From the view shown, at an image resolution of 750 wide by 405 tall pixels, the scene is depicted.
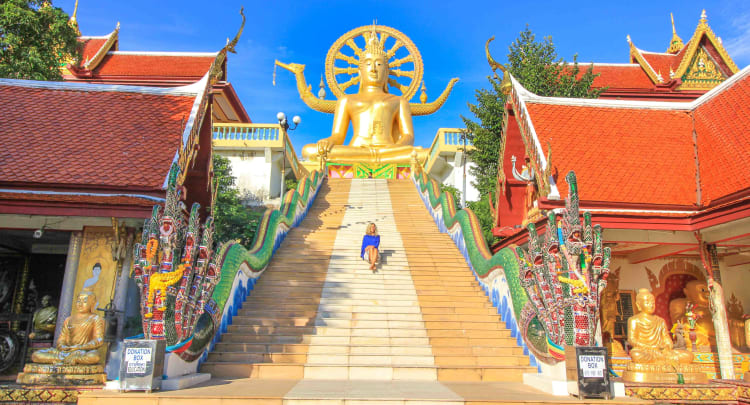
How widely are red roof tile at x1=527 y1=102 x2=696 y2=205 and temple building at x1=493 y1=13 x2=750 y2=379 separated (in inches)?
0.8

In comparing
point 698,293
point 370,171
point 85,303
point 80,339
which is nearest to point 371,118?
point 370,171

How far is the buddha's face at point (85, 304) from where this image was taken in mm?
6552

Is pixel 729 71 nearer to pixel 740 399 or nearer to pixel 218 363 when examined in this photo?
pixel 740 399

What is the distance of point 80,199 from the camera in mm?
7379

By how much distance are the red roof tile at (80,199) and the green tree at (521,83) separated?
9.05 m

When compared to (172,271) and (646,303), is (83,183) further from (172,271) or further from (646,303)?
(646,303)

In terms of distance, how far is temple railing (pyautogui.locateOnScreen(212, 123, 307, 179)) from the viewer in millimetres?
18156

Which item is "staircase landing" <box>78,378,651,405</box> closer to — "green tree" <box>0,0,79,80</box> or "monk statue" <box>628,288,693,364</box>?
"monk statue" <box>628,288,693,364</box>

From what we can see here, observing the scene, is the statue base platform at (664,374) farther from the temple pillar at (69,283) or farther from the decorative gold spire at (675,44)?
the decorative gold spire at (675,44)

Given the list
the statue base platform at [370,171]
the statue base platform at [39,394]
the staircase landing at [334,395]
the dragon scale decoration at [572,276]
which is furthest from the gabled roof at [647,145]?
the statue base platform at [370,171]

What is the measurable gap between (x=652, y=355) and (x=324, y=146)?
48.7ft

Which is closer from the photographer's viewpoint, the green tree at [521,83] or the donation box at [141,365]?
the donation box at [141,365]

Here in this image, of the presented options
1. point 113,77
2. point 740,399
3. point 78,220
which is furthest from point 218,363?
point 113,77

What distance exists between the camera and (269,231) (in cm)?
1016
